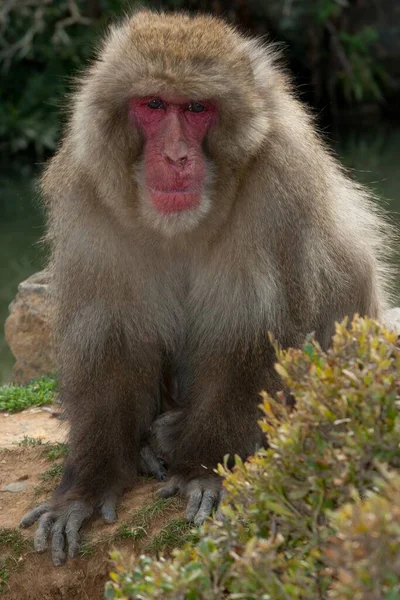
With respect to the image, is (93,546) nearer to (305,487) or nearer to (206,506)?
(206,506)

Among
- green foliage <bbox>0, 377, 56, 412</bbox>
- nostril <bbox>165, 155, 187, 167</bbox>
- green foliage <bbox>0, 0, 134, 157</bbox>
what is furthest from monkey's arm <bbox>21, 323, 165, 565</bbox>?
green foliage <bbox>0, 0, 134, 157</bbox>

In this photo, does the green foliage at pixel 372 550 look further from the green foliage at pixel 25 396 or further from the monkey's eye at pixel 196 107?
the green foliage at pixel 25 396

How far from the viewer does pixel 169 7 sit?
19.6 metres

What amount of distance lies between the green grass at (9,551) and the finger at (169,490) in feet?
2.08

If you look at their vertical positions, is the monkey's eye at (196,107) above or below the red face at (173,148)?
above

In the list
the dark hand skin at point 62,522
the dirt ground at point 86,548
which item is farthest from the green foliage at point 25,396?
the dark hand skin at point 62,522

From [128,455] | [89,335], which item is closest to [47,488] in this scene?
[128,455]

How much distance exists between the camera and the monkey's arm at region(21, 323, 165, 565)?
15.7 ft

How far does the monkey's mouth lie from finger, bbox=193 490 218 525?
4.09 ft

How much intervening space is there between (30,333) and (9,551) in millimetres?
3011

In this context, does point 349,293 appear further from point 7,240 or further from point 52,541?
point 7,240

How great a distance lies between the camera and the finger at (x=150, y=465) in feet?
16.7

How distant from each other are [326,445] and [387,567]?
515 millimetres

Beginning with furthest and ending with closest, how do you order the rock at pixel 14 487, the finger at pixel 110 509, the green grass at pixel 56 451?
the green grass at pixel 56 451 → the rock at pixel 14 487 → the finger at pixel 110 509
